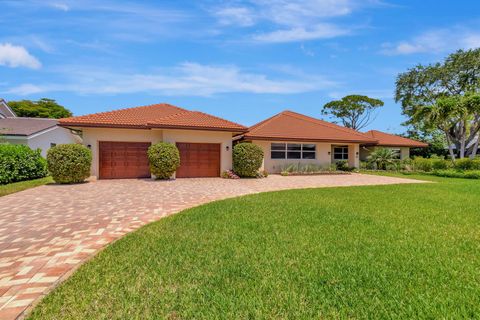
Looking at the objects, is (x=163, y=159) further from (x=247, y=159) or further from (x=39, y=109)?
(x=39, y=109)

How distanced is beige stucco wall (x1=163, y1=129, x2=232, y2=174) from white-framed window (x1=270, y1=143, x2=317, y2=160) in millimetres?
5027

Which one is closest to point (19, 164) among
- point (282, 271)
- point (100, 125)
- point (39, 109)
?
point (100, 125)

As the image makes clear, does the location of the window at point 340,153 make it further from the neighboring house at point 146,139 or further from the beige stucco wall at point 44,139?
the beige stucco wall at point 44,139

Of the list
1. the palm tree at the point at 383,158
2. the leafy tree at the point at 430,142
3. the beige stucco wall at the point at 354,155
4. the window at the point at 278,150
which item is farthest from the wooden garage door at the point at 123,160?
the leafy tree at the point at 430,142

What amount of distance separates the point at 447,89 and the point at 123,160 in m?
37.7

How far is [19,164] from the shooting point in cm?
1435

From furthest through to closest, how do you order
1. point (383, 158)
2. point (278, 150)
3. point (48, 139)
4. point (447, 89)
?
point (447, 89) < point (383, 158) < point (48, 139) < point (278, 150)

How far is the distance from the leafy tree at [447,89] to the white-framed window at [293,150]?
489 inches

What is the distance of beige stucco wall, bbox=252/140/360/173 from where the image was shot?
2033 cm

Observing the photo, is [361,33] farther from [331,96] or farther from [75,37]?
[331,96]

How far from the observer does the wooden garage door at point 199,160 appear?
16.2m

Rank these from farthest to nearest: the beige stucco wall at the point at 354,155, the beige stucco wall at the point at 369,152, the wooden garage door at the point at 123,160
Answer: the beige stucco wall at the point at 369,152, the beige stucco wall at the point at 354,155, the wooden garage door at the point at 123,160

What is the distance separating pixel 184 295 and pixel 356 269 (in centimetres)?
240

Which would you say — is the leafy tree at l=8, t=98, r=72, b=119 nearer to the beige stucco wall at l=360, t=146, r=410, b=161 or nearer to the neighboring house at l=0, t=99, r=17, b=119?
the neighboring house at l=0, t=99, r=17, b=119
